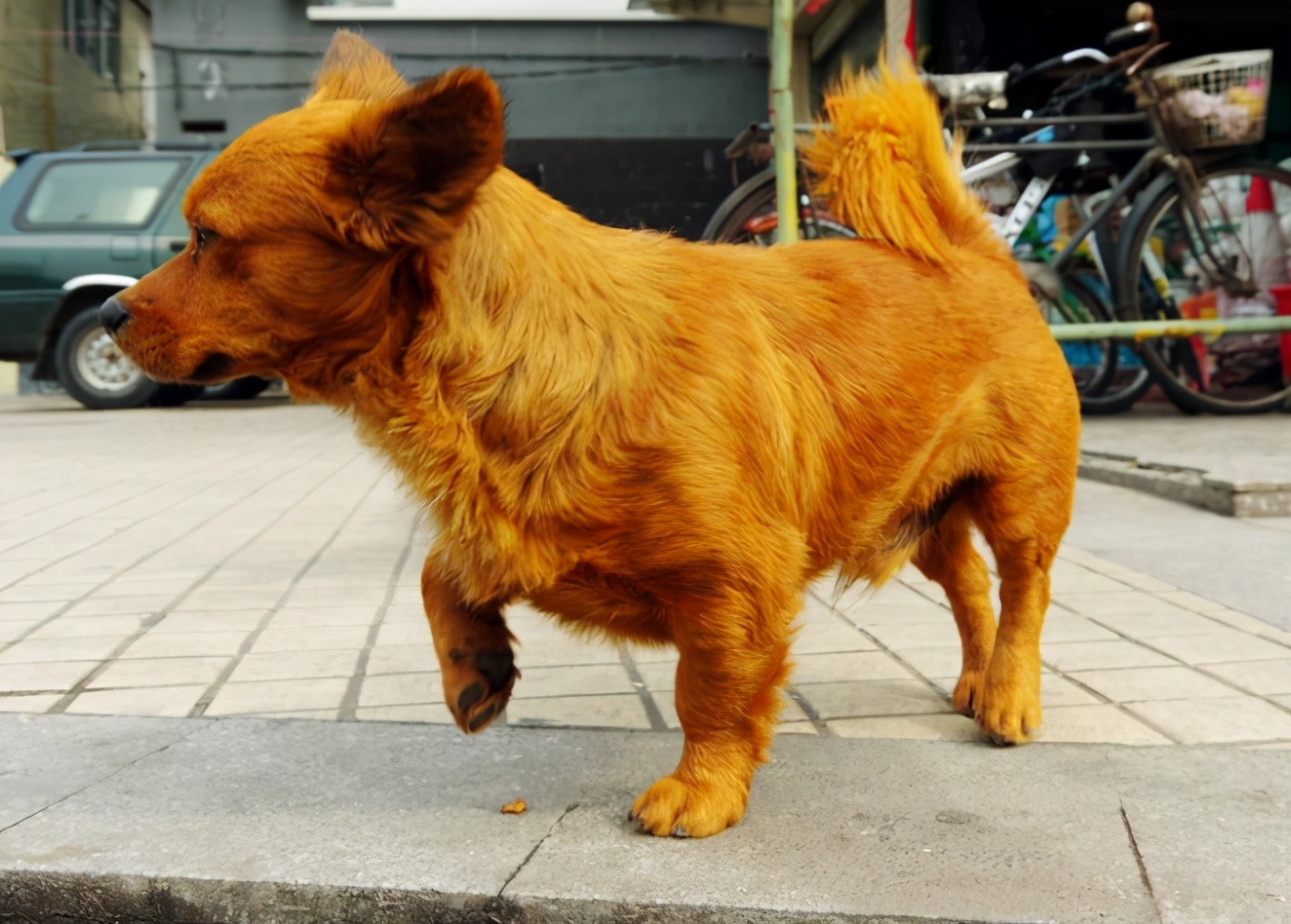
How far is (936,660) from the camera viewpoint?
3689 millimetres

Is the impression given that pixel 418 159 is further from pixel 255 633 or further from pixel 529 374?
pixel 255 633

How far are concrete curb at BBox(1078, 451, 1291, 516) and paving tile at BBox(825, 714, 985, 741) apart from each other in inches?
127

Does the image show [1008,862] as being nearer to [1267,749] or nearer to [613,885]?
[613,885]

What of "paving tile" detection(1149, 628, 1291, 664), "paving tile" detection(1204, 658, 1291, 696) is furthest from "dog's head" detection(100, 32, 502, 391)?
"paving tile" detection(1149, 628, 1291, 664)

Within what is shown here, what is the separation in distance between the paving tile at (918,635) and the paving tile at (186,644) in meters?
Result: 1.92

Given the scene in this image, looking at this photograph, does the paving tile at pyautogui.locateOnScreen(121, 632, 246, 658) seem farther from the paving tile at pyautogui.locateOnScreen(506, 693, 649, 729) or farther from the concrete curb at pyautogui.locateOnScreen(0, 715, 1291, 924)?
the paving tile at pyautogui.locateOnScreen(506, 693, 649, 729)

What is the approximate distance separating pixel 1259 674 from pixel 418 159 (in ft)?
8.31

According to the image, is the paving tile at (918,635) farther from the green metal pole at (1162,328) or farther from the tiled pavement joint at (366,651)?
the green metal pole at (1162,328)

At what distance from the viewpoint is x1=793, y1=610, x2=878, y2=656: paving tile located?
3.81 metres

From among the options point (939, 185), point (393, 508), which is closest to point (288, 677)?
point (939, 185)

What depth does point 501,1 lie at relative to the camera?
61.4 feet

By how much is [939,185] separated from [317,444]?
24.3ft

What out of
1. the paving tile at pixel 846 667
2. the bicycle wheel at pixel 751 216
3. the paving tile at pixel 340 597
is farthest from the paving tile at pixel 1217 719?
the bicycle wheel at pixel 751 216

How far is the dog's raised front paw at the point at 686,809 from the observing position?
239 cm
